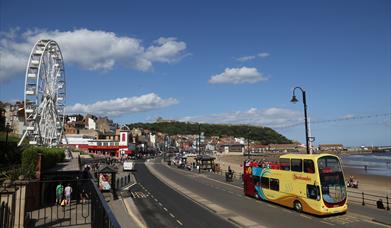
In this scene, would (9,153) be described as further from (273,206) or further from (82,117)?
(82,117)

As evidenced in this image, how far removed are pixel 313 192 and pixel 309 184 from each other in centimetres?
57

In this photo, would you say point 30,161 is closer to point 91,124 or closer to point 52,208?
point 52,208

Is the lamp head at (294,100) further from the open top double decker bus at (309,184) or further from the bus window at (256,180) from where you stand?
the bus window at (256,180)

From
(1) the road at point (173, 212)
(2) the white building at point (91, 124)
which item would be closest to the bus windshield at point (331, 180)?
(1) the road at point (173, 212)

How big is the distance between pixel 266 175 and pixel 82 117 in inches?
5996

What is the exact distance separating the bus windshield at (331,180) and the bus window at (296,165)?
1975 mm

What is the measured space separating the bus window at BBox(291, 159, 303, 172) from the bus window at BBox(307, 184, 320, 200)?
1.52 m

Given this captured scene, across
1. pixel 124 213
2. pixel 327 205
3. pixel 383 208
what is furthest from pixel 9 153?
pixel 383 208

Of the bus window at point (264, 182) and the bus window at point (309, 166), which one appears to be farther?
the bus window at point (264, 182)

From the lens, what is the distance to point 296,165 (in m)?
26.6

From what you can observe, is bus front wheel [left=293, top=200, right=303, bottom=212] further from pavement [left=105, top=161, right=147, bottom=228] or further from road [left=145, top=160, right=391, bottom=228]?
pavement [left=105, top=161, right=147, bottom=228]

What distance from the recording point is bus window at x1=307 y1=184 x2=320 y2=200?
2407 cm

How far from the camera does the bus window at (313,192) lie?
2407cm

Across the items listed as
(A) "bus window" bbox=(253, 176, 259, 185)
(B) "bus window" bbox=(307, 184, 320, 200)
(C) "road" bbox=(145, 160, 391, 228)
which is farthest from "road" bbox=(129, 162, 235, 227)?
(B) "bus window" bbox=(307, 184, 320, 200)
